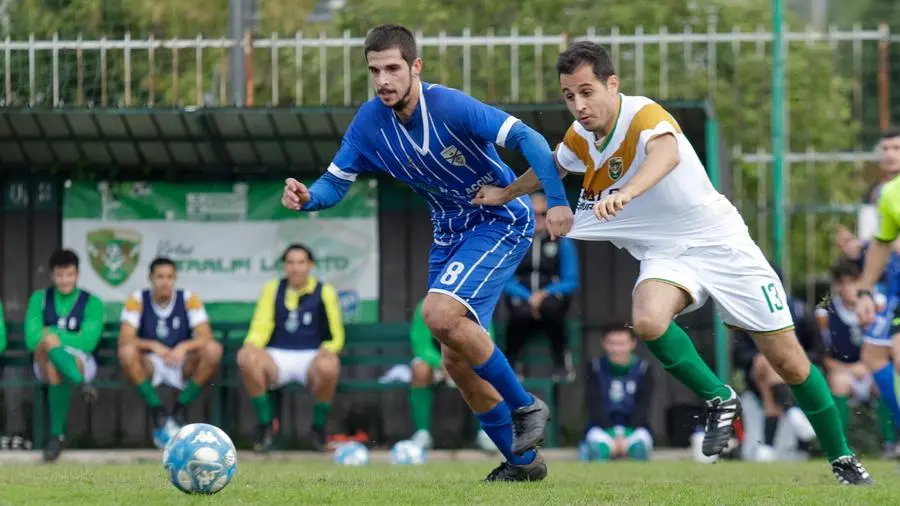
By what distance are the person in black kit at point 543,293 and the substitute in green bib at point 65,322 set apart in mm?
3715

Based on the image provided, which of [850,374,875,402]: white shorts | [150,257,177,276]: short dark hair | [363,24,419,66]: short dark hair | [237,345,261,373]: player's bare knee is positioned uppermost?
[363,24,419,66]: short dark hair

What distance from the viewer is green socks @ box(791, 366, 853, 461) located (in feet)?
29.4

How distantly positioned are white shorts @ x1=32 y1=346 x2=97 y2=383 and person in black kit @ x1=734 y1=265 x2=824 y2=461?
5839mm

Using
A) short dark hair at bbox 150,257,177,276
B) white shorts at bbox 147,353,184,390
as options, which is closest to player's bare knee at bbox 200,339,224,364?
white shorts at bbox 147,353,184,390

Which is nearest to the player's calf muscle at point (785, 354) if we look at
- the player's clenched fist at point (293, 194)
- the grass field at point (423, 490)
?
the grass field at point (423, 490)

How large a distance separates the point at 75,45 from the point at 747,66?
1161 cm

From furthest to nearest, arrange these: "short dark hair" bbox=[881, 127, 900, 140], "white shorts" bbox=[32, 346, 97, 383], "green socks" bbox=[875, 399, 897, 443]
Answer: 1. "white shorts" bbox=[32, 346, 97, 383]
2. "green socks" bbox=[875, 399, 897, 443]
3. "short dark hair" bbox=[881, 127, 900, 140]

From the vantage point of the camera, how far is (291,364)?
49.1 feet

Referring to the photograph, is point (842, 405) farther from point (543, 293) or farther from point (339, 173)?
point (339, 173)

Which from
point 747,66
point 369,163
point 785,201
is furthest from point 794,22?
point 369,163

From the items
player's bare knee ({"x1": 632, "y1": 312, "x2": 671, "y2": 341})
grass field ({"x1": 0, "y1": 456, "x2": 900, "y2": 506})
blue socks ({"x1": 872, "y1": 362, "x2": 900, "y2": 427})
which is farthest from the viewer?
blue socks ({"x1": 872, "y1": 362, "x2": 900, "y2": 427})

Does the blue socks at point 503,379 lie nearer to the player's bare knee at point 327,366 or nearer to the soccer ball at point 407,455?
the soccer ball at point 407,455

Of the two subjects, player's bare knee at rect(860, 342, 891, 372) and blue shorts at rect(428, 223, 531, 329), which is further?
player's bare knee at rect(860, 342, 891, 372)

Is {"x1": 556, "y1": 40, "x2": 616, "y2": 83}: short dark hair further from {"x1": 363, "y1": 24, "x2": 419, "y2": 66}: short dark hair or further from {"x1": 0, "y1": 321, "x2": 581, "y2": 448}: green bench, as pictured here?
{"x1": 0, "y1": 321, "x2": 581, "y2": 448}: green bench
